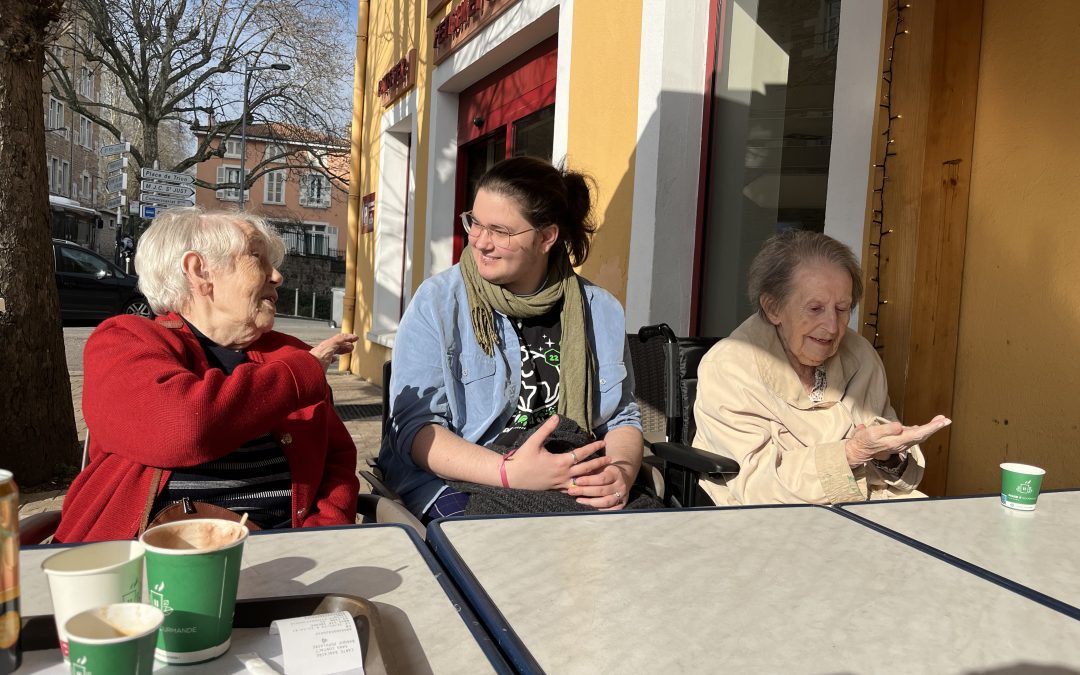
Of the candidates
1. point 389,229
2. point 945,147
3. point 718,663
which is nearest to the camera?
point 718,663

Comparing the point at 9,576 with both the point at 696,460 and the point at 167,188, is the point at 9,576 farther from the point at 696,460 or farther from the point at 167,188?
the point at 167,188

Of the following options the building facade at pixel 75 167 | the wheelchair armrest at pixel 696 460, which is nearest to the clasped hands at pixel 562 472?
the wheelchair armrest at pixel 696 460

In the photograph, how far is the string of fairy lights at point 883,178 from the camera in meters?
3.11

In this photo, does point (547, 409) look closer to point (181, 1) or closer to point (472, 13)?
point (472, 13)

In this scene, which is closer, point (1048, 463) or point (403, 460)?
point (403, 460)

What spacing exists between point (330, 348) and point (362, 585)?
3.32 ft

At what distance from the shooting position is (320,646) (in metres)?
A: 0.91

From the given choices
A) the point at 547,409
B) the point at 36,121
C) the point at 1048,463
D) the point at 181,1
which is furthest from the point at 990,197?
the point at 181,1

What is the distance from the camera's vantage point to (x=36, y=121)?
4730mm

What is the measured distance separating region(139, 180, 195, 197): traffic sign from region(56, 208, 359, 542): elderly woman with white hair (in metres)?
12.5

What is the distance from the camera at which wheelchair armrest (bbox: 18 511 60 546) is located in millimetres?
1667

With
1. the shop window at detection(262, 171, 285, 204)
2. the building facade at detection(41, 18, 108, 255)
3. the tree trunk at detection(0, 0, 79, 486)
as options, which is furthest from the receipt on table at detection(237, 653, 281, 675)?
the shop window at detection(262, 171, 285, 204)

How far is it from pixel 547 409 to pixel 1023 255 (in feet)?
5.99

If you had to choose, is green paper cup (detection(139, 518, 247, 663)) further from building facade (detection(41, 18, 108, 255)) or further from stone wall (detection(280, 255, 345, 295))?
stone wall (detection(280, 255, 345, 295))
